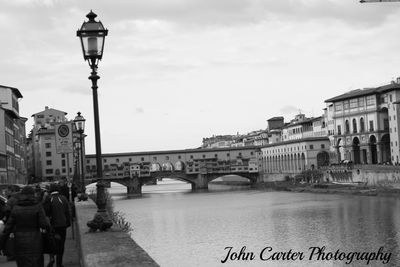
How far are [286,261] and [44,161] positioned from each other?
7820 centimetres

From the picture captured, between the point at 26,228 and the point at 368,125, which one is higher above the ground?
the point at 368,125

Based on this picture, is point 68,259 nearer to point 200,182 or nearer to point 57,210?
point 57,210

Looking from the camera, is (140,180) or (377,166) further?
(140,180)

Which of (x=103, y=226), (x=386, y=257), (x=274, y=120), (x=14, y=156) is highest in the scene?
(x=274, y=120)

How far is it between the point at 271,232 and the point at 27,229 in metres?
28.0

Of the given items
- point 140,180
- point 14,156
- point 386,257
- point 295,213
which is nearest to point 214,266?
point 386,257

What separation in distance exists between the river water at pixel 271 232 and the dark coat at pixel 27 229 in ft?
57.4

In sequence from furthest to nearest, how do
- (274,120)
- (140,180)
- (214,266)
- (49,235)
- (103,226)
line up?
(274,120)
(140,180)
(214,266)
(103,226)
(49,235)

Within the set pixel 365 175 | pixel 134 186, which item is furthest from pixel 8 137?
pixel 365 175

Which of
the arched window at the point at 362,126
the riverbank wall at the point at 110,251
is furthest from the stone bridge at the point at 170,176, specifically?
the riverbank wall at the point at 110,251

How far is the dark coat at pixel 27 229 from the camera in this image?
693cm

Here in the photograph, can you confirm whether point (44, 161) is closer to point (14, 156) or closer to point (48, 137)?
point (48, 137)

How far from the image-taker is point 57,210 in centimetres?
960

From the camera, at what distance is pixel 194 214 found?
46.7m
